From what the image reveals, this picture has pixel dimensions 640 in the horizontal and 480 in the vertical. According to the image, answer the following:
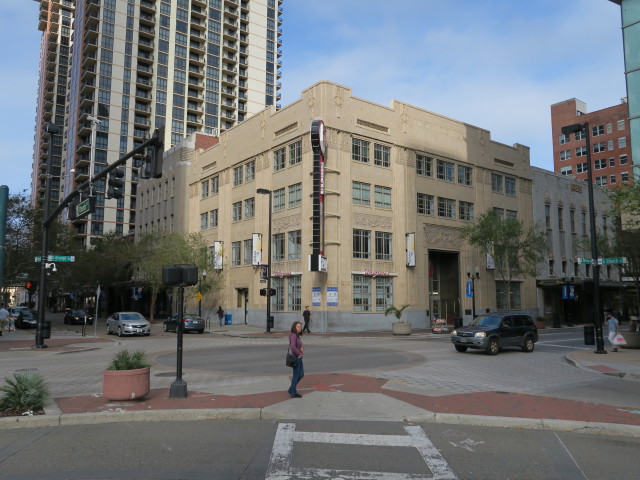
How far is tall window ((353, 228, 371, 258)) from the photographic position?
122 ft

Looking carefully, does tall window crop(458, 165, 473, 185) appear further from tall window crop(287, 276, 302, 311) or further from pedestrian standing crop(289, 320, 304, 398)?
pedestrian standing crop(289, 320, 304, 398)

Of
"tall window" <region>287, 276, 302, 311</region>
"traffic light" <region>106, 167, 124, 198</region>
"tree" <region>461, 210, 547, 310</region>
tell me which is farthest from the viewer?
"tree" <region>461, 210, 547, 310</region>

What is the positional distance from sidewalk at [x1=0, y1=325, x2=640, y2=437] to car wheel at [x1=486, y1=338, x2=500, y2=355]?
366 inches

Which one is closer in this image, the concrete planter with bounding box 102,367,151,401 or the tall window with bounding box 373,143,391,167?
the concrete planter with bounding box 102,367,151,401

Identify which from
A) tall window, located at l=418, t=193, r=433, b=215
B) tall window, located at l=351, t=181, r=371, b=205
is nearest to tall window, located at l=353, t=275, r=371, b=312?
tall window, located at l=351, t=181, r=371, b=205

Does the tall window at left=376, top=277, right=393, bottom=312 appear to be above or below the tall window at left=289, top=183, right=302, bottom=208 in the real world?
below

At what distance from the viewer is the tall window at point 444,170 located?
43.3m

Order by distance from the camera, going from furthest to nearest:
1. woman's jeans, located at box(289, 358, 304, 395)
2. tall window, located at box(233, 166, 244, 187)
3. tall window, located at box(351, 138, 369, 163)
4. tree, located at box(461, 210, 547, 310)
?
tall window, located at box(233, 166, 244, 187) < tree, located at box(461, 210, 547, 310) < tall window, located at box(351, 138, 369, 163) < woman's jeans, located at box(289, 358, 304, 395)

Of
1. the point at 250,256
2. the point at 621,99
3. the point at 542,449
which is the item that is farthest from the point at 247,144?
the point at 621,99

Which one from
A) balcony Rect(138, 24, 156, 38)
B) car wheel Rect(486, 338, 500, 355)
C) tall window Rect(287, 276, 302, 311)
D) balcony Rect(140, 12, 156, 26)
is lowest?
car wheel Rect(486, 338, 500, 355)

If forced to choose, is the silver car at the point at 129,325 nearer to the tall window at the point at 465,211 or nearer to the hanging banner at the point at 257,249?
the hanging banner at the point at 257,249

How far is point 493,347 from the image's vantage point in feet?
66.6

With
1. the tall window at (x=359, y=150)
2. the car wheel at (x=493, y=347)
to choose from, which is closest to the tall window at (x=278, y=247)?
the tall window at (x=359, y=150)

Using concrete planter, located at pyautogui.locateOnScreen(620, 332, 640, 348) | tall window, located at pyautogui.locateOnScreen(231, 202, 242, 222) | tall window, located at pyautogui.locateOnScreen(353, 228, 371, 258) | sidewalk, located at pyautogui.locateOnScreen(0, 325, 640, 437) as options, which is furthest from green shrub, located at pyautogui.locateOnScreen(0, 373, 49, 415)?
tall window, located at pyautogui.locateOnScreen(231, 202, 242, 222)
